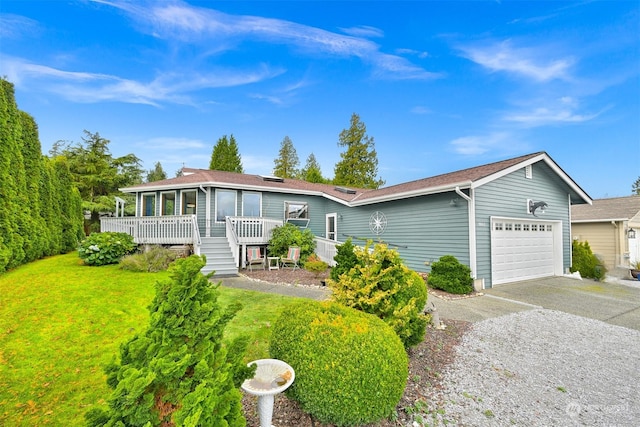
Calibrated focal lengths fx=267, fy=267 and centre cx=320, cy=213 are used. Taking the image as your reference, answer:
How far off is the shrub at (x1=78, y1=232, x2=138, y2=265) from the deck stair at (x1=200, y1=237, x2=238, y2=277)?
2812 mm

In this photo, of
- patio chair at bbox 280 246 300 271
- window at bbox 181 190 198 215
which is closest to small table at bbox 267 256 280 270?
patio chair at bbox 280 246 300 271

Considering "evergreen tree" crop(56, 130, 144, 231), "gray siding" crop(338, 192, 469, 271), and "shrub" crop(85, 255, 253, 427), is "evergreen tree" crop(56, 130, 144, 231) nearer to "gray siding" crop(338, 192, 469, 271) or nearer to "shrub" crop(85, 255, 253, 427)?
"gray siding" crop(338, 192, 469, 271)

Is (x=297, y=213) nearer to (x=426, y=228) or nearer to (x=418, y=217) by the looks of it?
(x=418, y=217)

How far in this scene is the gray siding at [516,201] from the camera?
8688mm

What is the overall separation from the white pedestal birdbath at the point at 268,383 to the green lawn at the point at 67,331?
3.76ft

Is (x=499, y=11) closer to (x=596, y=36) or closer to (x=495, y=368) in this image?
(x=596, y=36)

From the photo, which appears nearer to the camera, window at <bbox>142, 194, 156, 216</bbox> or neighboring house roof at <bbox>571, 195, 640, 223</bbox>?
window at <bbox>142, 194, 156, 216</bbox>

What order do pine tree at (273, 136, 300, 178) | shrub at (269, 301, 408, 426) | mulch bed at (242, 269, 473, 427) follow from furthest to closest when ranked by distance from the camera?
pine tree at (273, 136, 300, 178) → mulch bed at (242, 269, 473, 427) → shrub at (269, 301, 408, 426)

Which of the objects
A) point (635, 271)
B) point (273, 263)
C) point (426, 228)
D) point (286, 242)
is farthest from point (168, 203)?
point (635, 271)

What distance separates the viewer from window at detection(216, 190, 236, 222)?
494 inches

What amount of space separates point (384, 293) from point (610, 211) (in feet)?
63.0

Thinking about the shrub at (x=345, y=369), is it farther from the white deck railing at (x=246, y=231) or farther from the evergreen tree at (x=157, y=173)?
the evergreen tree at (x=157, y=173)

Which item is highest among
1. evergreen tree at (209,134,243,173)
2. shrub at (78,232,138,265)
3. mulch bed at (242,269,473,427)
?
evergreen tree at (209,134,243,173)

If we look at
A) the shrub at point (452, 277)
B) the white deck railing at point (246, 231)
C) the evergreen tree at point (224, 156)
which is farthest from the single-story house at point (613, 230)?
the evergreen tree at point (224, 156)
